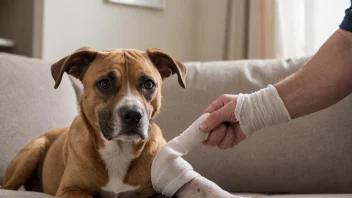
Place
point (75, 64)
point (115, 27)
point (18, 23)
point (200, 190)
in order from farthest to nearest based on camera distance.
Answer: point (115, 27)
point (18, 23)
point (75, 64)
point (200, 190)

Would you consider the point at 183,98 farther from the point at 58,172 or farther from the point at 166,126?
the point at 58,172

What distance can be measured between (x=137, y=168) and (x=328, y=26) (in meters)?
1.67

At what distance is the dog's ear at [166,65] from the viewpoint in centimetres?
190

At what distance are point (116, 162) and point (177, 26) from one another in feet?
6.97

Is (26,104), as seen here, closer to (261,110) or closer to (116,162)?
(116,162)

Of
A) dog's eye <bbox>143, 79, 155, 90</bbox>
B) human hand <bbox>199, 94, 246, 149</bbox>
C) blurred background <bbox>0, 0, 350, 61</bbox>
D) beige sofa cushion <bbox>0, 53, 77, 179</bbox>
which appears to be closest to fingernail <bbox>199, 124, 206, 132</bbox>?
human hand <bbox>199, 94, 246, 149</bbox>

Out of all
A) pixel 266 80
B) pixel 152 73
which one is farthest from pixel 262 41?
pixel 152 73

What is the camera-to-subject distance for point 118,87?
175cm

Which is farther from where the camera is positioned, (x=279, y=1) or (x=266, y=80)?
(x=279, y=1)

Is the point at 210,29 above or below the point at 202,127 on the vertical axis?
above

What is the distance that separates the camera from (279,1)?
10.2ft

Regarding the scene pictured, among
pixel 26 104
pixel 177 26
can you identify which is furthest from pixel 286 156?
pixel 177 26

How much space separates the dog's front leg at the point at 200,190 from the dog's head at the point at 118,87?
0.22 metres

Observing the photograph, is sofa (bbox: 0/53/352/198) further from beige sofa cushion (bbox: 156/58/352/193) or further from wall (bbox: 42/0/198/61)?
wall (bbox: 42/0/198/61)
